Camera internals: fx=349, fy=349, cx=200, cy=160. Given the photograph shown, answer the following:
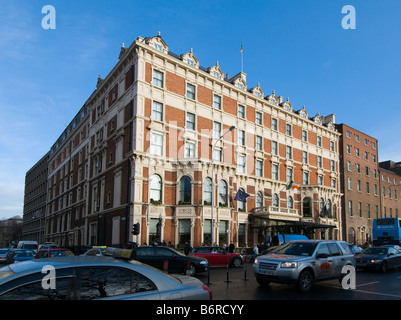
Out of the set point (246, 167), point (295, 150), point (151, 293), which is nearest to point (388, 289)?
point (151, 293)

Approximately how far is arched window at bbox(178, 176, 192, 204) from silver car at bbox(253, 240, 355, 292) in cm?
2000

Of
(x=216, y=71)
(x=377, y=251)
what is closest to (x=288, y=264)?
(x=377, y=251)

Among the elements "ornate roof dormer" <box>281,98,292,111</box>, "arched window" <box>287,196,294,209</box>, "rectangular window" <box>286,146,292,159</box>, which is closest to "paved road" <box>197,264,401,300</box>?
"arched window" <box>287,196,294,209</box>

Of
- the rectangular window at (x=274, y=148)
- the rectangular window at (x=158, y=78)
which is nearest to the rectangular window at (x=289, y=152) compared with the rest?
the rectangular window at (x=274, y=148)

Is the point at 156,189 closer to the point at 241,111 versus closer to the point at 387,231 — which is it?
the point at 241,111

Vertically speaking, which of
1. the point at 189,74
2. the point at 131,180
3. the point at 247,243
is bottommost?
the point at 247,243

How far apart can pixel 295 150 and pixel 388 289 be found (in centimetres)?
3550

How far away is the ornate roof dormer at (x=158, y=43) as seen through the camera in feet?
110

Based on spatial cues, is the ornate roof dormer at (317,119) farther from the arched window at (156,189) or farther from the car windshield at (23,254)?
the car windshield at (23,254)

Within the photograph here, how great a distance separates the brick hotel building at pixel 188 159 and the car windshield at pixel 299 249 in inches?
744

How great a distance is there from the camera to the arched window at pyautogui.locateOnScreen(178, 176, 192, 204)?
32500mm

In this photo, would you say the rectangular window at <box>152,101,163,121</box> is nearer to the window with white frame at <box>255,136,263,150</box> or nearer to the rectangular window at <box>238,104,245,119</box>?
the rectangular window at <box>238,104,245,119</box>

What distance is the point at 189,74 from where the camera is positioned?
35.9m

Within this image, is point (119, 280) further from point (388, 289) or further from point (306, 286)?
point (388, 289)
